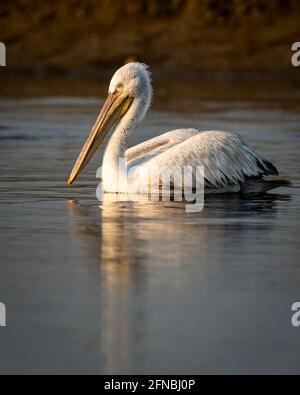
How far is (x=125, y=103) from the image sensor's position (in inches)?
369

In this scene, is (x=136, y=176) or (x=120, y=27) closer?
(x=136, y=176)

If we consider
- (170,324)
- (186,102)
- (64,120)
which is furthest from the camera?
(186,102)

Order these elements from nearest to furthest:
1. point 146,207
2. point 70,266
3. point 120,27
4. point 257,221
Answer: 1. point 70,266
2. point 257,221
3. point 146,207
4. point 120,27

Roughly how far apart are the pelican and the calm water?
24 cm

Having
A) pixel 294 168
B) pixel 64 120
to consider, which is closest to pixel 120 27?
pixel 64 120

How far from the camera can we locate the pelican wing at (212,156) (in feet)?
28.9

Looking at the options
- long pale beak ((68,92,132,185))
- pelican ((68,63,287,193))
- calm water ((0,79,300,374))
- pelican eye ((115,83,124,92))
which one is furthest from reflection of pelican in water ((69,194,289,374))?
pelican eye ((115,83,124,92))

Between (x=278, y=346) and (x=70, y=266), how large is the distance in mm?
1647

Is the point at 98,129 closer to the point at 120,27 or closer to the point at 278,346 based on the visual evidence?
the point at 278,346

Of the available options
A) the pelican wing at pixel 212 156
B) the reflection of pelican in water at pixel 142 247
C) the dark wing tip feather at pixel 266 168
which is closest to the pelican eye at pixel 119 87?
the pelican wing at pixel 212 156

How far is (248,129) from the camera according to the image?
14.2 meters

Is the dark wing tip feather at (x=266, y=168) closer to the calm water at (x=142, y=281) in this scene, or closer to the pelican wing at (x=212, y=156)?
the pelican wing at (x=212, y=156)

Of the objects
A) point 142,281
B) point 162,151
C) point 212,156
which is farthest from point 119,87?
point 142,281

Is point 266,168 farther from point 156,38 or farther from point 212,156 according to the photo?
point 156,38
